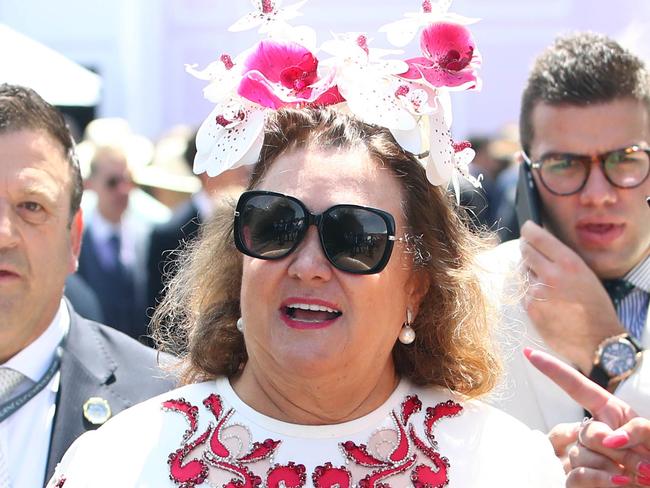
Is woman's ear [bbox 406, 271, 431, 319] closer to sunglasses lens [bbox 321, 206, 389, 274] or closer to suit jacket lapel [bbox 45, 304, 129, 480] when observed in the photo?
sunglasses lens [bbox 321, 206, 389, 274]

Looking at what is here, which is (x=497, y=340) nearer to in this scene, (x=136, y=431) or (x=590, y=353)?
(x=590, y=353)

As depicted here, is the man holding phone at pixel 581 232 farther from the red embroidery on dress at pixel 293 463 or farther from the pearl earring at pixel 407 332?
the red embroidery on dress at pixel 293 463

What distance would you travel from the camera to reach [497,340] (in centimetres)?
320

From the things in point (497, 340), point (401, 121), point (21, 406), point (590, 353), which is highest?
point (401, 121)

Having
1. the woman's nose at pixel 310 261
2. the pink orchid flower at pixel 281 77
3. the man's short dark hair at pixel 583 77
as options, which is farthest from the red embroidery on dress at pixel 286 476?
the man's short dark hair at pixel 583 77

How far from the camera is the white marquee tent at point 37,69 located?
15.1 feet

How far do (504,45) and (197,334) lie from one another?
11516 mm

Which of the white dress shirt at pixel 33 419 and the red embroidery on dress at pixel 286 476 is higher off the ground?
the red embroidery on dress at pixel 286 476

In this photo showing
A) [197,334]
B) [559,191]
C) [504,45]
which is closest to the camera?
[197,334]

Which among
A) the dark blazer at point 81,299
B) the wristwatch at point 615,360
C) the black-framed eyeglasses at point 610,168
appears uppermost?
the black-framed eyeglasses at point 610,168

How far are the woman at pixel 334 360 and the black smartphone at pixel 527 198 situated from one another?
971 mm

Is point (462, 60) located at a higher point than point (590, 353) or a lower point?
higher

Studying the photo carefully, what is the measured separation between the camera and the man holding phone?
12.0ft

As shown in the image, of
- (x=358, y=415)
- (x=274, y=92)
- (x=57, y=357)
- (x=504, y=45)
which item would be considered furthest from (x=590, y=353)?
(x=504, y=45)
